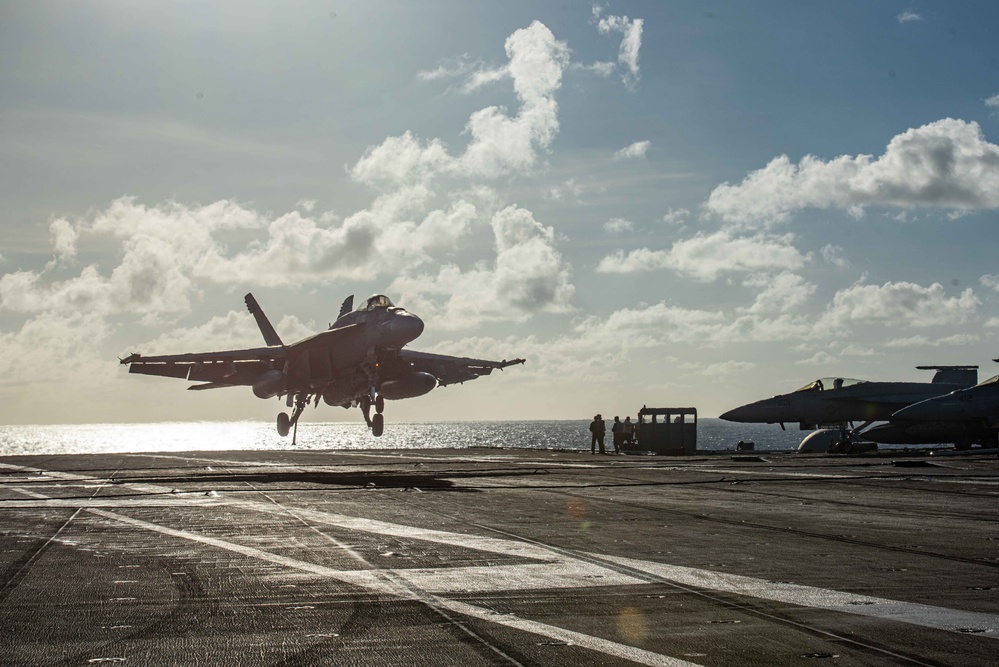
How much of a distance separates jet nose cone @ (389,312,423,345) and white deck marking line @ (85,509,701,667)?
83.4 ft

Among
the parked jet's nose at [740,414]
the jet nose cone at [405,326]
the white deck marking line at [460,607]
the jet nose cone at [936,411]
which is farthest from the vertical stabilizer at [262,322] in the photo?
the white deck marking line at [460,607]

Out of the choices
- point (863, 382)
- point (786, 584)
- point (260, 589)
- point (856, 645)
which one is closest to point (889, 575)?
point (786, 584)

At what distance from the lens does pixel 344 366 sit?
1591 inches

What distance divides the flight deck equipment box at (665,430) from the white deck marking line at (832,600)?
4600 centimetres

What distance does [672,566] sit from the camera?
30.4 ft

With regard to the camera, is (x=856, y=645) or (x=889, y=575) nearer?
(x=856, y=645)

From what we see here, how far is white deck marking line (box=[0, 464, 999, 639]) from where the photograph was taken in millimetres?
6754

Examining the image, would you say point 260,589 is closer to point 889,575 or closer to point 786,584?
point 786,584

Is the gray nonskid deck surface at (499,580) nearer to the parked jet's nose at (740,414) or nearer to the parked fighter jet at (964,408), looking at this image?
the parked fighter jet at (964,408)

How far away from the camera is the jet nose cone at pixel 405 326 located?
122 feet

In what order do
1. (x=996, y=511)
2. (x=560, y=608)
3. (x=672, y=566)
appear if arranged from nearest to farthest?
(x=560, y=608) → (x=672, y=566) → (x=996, y=511)

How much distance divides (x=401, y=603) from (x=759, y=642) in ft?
9.17

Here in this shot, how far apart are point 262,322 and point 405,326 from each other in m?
25.7

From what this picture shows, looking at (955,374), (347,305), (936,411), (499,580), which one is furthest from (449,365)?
(499,580)
